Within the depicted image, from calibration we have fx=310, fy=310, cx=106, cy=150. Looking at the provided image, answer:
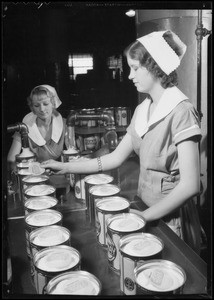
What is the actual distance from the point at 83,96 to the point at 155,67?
4.30 meters

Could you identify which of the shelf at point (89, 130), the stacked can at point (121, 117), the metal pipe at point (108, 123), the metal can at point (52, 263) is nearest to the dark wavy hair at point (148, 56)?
the metal pipe at point (108, 123)

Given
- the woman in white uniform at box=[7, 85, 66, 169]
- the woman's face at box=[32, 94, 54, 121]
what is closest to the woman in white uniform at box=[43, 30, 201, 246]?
the woman in white uniform at box=[7, 85, 66, 169]

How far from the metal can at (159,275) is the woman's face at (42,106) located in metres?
2.14

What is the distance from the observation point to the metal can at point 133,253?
864 millimetres

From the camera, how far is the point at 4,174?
69cm

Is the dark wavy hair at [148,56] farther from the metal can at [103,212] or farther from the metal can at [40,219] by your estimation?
the metal can at [40,219]

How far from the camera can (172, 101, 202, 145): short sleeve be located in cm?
142

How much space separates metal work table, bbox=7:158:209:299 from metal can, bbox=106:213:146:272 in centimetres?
4

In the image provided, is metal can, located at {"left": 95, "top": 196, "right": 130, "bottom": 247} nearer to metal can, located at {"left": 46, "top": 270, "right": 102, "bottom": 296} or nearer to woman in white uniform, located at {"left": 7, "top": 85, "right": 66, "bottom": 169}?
metal can, located at {"left": 46, "top": 270, "right": 102, "bottom": 296}

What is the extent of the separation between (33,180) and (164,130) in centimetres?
72

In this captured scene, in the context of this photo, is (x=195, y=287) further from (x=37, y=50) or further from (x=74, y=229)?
(x=37, y=50)

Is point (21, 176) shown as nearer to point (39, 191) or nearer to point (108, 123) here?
point (39, 191)

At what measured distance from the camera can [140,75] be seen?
159 centimetres

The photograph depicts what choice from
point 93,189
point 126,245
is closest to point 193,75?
point 93,189
